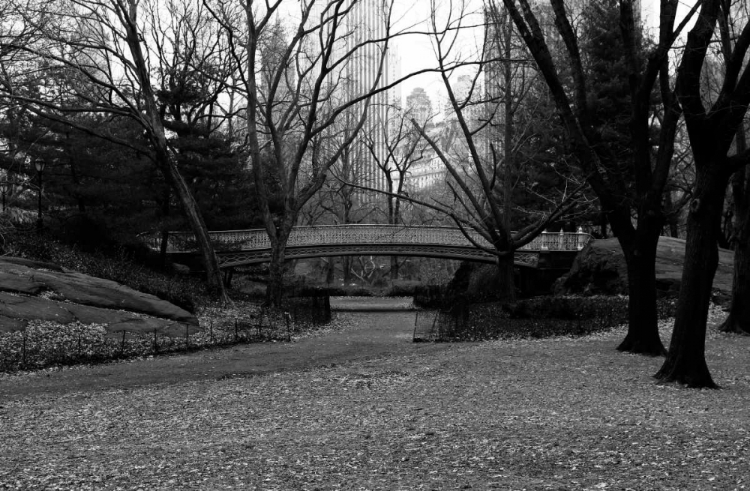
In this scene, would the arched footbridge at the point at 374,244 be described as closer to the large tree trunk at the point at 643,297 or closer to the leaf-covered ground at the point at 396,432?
the large tree trunk at the point at 643,297

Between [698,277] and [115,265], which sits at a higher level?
[698,277]

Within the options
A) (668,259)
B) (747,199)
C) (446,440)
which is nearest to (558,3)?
(747,199)

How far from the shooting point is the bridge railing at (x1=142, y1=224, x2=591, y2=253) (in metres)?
33.2

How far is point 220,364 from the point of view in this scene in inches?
528

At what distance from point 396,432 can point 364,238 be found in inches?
1134

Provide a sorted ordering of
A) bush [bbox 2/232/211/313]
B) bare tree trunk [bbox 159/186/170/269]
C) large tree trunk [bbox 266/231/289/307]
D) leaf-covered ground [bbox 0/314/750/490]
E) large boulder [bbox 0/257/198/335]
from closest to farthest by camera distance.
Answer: leaf-covered ground [bbox 0/314/750/490]
large boulder [bbox 0/257/198/335]
bush [bbox 2/232/211/313]
large tree trunk [bbox 266/231/289/307]
bare tree trunk [bbox 159/186/170/269]

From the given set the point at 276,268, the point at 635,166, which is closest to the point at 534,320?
the point at 635,166

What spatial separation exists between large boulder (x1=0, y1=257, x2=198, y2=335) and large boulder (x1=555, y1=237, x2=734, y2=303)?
14.2 meters

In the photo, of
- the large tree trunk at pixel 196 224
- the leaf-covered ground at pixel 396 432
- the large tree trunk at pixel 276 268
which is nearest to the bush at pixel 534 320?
the leaf-covered ground at pixel 396 432

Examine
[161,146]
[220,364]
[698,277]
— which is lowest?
[220,364]

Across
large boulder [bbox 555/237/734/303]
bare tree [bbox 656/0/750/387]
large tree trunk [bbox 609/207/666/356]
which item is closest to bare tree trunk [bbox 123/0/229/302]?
large boulder [bbox 555/237/734/303]

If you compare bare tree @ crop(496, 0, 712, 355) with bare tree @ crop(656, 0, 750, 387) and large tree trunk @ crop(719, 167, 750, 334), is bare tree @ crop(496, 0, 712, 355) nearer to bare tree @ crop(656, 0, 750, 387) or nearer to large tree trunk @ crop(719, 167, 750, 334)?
bare tree @ crop(656, 0, 750, 387)

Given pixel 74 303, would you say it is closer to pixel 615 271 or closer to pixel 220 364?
pixel 220 364

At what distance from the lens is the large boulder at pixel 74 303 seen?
15.1 metres
